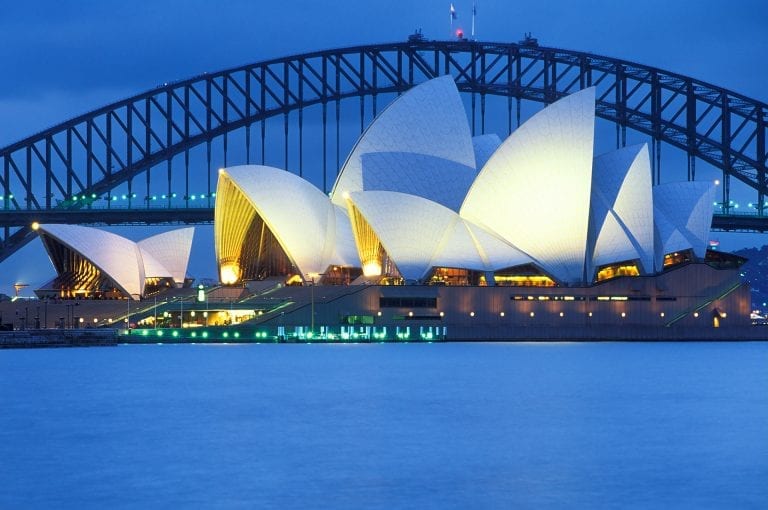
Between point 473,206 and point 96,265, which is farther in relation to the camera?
point 96,265

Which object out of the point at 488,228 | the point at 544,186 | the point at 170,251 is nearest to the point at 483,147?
the point at 488,228

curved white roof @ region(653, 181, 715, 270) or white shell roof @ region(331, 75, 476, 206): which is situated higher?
white shell roof @ region(331, 75, 476, 206)

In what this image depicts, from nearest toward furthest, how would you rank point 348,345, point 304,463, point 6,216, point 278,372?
point 304,463, point 278,372, point 348,345, point 6,216

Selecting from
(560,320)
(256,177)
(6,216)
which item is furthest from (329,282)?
(6,216)

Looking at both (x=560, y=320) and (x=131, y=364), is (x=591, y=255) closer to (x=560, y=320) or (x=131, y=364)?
(x=560, y=320)

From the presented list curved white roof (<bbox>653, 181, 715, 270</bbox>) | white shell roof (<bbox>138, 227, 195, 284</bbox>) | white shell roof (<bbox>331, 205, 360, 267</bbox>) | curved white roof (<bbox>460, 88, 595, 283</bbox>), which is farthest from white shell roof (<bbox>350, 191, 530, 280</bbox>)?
white shell roof (<bbox>138, 227, 195, 284</bbox>)

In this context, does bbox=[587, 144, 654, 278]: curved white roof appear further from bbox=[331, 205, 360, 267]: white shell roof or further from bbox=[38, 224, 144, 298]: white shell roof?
bbox=[38, 224, 144, 298]: white shell roof

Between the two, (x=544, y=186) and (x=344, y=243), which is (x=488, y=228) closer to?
(x=544, y=186)
